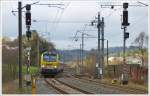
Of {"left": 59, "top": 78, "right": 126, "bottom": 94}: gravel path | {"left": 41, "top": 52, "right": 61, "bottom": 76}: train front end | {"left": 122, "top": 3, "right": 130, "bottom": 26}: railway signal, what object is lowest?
{"left": 59, "top": 78, "right": 126, "bottom": 94}: gravel path

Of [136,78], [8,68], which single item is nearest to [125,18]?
[8,68]

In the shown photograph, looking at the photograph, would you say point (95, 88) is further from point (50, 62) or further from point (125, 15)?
point (50, 62)

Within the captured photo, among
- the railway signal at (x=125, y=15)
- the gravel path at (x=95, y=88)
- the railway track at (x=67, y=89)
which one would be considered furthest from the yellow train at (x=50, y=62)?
the railway signal at (x=125, y=15)

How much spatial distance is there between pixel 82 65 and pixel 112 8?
54.7 meters

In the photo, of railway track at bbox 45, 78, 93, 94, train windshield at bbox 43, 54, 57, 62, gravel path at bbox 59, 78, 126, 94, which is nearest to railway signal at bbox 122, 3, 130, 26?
gravel path at bbox 59, 78, 126, 94

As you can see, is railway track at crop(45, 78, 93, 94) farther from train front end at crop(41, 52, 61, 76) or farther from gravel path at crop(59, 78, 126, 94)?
train front end at crop(41, 52, 61, 76)

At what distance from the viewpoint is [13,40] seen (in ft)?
186

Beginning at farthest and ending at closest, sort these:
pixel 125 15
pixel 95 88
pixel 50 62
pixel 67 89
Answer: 1. pixel 50 62
2. pixel 95 88
3. pixel 67 89
4. pixel 125 15

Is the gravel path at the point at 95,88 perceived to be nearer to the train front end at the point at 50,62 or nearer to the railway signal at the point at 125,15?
the railway signal at the point at 125,15

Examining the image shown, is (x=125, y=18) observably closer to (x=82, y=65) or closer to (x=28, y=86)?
(x=28, y=86)

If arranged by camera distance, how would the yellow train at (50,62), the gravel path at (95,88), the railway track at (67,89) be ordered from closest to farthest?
the railway track at (67,89), the gravel path at (95,88), the yellow train at (50,62)

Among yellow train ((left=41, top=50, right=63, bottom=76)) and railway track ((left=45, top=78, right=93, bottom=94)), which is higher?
yellow train ((left=41, top=50, right=63, bottom=76))

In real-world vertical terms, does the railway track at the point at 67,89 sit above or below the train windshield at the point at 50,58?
below

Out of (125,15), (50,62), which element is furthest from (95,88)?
(50,62)
